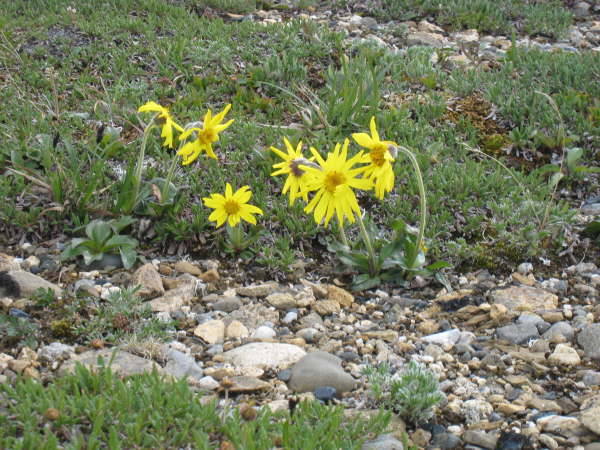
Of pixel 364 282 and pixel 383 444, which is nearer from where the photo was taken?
pixel 383 444

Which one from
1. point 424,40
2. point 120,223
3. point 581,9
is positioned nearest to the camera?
point 120,223

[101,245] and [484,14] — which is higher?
[484,14]

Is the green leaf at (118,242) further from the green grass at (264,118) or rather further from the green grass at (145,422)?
the green grass at (145,422)

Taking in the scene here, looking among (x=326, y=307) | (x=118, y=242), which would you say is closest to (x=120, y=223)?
(x=118, y=242)

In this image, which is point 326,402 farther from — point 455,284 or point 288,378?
point 455,284

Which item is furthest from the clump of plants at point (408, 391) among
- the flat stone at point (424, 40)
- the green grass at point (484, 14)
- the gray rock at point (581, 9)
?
the gray rock at point (581, 9)

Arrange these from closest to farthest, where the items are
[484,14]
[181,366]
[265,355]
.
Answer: [181,366] → [265,355] → [484,14]

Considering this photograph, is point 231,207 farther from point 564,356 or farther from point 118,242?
point 564,356
